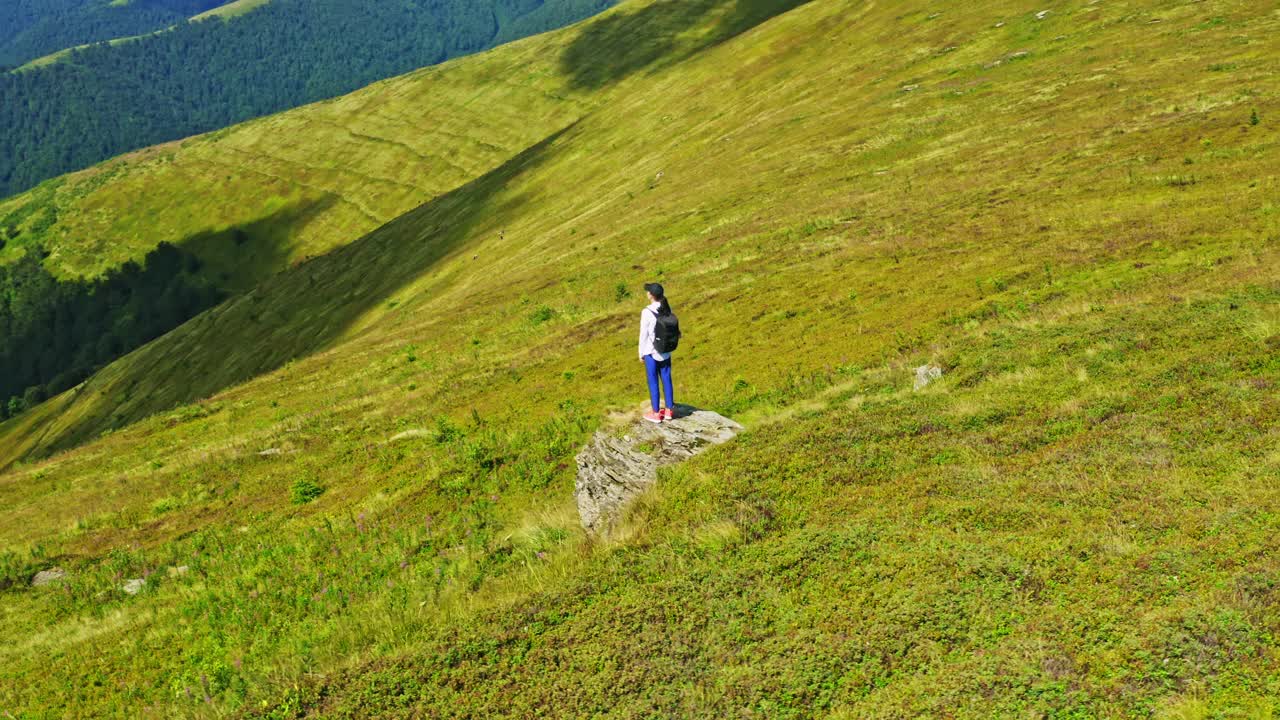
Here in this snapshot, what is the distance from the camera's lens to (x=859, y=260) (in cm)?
2727

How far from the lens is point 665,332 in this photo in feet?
47.1

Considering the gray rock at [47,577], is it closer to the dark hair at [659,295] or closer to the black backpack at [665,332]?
the black backpack at [665,332]

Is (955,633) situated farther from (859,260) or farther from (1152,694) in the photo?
(859,260)

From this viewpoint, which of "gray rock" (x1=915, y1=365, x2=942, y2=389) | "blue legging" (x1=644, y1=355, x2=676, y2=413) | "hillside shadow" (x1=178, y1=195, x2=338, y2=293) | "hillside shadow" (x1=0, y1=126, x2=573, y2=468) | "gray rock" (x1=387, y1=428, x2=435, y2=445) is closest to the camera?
"blue legging" (x1=644, y1=355, x2=676, y2=413)

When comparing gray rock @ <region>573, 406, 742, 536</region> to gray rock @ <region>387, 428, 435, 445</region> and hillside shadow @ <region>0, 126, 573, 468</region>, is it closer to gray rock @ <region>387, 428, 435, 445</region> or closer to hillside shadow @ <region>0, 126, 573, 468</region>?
gray rock @ <region>387, 428, 435, 445</region>

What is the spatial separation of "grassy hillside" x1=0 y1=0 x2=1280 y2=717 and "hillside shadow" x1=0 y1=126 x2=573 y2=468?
3307cm

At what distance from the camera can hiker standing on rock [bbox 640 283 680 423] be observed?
566 inches

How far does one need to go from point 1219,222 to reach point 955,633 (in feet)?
68.0

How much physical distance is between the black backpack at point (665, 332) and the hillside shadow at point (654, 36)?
524 feet

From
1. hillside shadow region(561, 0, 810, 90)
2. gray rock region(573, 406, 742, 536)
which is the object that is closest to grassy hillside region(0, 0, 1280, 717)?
gray rock region(573, 406, 742, 536)

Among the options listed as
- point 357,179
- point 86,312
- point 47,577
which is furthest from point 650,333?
point 86,312

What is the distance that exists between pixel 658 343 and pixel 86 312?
227 metres

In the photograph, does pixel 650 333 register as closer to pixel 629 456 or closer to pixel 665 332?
pixel 665 332

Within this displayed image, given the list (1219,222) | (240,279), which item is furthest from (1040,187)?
(240,279)
